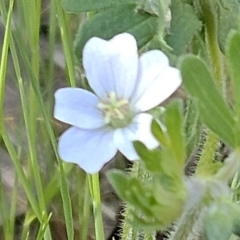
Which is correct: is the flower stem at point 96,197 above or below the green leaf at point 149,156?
below

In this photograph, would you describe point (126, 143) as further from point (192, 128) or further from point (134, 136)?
point (192, 128)

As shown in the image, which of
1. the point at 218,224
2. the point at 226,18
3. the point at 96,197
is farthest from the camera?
the point at 96,197

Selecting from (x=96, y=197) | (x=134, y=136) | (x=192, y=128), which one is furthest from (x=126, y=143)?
(x=96, y=197)

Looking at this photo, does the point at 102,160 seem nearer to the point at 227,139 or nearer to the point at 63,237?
the point at 227,139

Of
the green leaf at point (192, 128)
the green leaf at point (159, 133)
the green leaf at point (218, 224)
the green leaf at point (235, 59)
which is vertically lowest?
the green leaf at point (192, 128)

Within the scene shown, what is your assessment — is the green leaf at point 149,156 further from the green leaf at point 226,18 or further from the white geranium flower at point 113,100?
the green leaf at point 226,18

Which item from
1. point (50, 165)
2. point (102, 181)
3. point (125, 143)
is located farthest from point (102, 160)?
point (102, 181)

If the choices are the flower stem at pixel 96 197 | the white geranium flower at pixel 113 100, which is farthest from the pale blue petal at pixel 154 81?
the flower stem at pixel 96 197
